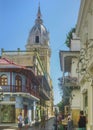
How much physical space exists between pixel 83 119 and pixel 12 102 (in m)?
37.1

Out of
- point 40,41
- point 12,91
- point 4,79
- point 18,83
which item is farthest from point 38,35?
point 12,91

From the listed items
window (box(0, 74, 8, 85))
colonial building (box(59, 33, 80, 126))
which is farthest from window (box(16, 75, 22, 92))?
colonial building (box(59, 33, 80, 126))

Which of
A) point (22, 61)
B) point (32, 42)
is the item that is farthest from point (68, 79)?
point (32, 42)

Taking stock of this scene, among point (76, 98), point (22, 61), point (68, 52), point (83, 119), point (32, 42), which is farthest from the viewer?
point (32, 42)

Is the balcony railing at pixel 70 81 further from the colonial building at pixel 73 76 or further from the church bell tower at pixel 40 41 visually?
the church bell tower at pixel 40 41

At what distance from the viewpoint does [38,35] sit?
14750 cm

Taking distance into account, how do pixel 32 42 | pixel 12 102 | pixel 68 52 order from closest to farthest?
pixel 68 52
pixel 12 102
pixel 32 42

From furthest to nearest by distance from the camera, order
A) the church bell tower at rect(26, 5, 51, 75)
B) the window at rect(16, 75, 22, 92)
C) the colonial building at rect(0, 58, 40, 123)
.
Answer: the church bell tower at rect(26, 5, 51, 75)
the window at rect(16, 75, 22, 92)
the colonial building at rect(0, 58, 40, 123)

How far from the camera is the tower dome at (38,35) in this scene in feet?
472

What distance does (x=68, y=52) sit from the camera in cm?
3456

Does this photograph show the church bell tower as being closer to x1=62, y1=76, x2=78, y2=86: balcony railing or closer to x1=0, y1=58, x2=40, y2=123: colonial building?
x1=0, y1=58, x2=40, y2=123: colonial building

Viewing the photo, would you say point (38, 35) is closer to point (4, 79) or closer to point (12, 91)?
point (4, 79)

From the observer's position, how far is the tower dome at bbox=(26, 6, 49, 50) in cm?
14375

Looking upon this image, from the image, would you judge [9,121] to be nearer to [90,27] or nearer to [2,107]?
[2,107]
